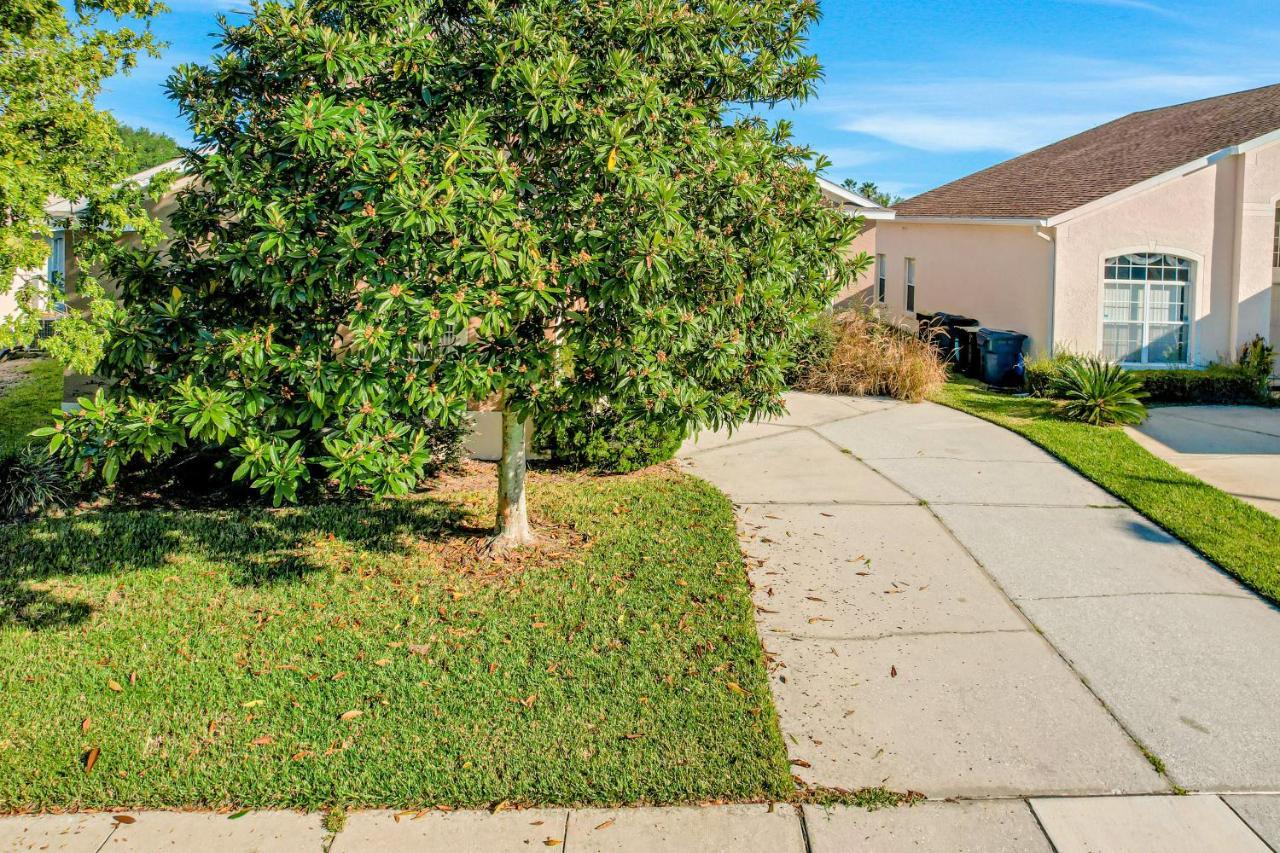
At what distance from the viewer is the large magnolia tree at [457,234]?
18.8 feet

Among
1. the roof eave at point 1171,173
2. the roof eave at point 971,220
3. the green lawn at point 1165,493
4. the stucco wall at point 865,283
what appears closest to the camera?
the green lawn at point 1165,493

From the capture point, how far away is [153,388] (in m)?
6.43

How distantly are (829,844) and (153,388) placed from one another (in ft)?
16.1

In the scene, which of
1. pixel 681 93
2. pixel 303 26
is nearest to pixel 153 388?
pixel 303 26

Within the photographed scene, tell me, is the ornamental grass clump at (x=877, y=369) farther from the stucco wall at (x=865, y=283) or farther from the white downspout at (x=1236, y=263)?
the stucco wall at (x=865, y=283)

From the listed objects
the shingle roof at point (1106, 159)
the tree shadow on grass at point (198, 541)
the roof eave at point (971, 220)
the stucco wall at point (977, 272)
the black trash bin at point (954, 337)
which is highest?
the shingle roof at point (1106, 159)

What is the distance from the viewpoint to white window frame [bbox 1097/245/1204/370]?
17641 millimetres

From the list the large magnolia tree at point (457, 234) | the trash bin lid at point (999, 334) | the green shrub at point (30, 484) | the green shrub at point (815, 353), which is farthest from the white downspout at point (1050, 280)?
the green shrub at point (30, 484)

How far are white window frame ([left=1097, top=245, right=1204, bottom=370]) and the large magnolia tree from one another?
12.3 m

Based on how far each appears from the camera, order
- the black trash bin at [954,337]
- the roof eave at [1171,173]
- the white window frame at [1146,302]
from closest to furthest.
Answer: the roof eave at [1171,173] → the white window frame at [1146,302] → the black trash bin at [954,337]

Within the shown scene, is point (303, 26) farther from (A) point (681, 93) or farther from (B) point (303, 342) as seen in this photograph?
(A) point (681, 93)

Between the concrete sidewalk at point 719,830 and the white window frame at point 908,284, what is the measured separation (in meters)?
20.2

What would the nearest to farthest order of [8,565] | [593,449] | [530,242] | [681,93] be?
1. [530,242]
2. [681,93]
3. [8,565]
4. [593,449]

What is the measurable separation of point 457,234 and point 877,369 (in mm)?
11950
